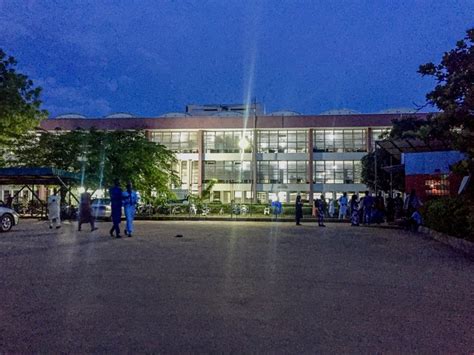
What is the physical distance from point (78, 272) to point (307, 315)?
448cm

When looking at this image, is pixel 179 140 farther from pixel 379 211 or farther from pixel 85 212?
pixel 85 212

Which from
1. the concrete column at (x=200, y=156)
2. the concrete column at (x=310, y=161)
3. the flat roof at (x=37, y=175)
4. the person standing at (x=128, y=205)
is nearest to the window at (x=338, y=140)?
the concrete column at (x=310, y=161)

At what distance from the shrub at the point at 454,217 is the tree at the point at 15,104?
66.6 ft

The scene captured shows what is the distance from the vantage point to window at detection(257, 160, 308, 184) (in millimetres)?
54469

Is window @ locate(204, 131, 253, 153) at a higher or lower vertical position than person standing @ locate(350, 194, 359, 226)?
higher

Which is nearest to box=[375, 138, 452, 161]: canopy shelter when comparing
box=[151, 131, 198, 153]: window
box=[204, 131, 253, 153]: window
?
box=[204, 131, 253, 153]: window

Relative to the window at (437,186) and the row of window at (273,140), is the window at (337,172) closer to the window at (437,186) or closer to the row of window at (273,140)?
the row of window at (273,140)

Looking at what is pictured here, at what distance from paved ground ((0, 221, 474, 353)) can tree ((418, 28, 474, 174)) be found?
133 inches

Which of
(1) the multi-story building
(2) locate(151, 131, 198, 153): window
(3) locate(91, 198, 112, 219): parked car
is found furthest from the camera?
(2) locate(151, 131, 198, 153): window

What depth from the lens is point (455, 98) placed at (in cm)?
1526

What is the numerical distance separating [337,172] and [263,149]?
359 inches

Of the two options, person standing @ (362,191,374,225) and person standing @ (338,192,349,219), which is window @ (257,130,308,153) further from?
person standing @ (362,191,374,225)

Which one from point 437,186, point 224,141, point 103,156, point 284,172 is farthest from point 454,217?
point 224,141

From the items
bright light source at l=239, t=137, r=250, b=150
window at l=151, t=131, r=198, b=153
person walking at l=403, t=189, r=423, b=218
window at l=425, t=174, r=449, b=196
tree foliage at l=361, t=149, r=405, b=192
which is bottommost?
person walking at l=403, t=189, r=423, b=218
